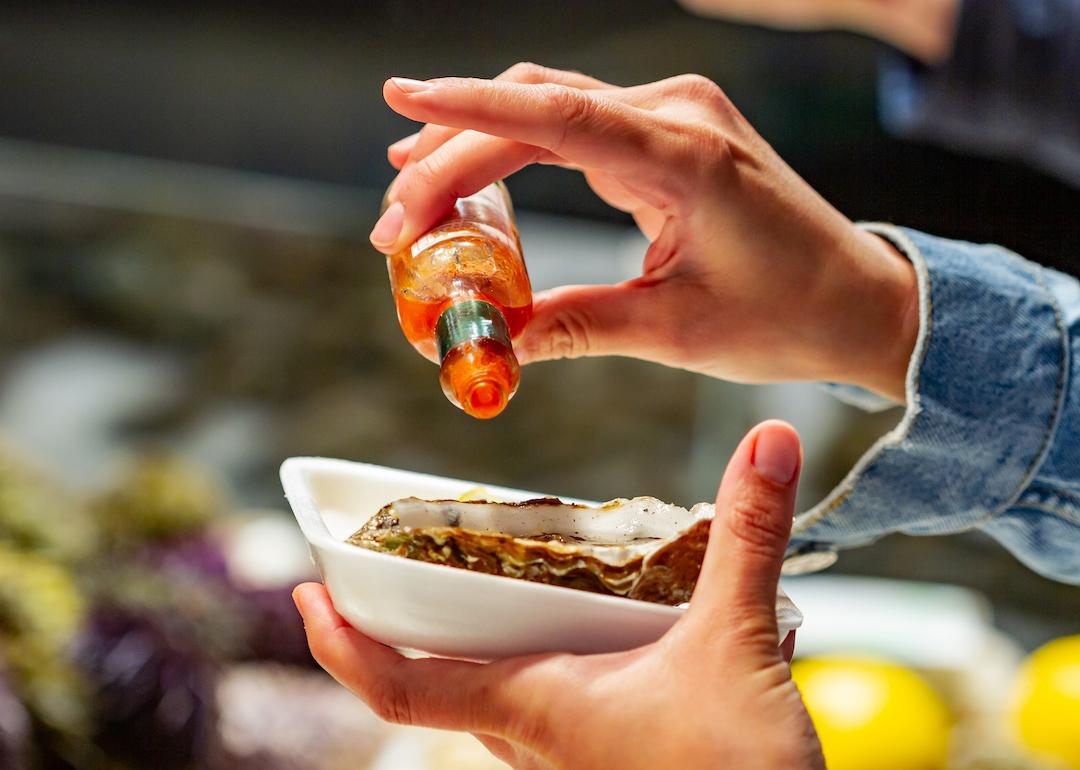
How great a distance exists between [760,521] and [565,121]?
0.28 metres

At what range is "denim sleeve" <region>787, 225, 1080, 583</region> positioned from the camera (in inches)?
33.4

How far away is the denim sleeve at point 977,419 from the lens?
2.79 feet

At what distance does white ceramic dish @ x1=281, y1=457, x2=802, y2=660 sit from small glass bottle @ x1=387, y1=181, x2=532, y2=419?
100 mm

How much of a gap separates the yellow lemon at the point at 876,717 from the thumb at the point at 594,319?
0.51 meters

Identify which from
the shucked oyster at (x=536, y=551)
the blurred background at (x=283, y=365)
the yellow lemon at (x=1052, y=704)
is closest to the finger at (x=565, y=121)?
the shucked oyster at (x=536, y=551)

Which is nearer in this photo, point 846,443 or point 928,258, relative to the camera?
point 928,258

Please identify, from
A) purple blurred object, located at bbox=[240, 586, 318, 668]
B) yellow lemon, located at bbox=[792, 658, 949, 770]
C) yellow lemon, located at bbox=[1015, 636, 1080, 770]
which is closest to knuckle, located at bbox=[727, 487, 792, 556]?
yellow lemon, located at bbox=[792, 658, 949, 770]

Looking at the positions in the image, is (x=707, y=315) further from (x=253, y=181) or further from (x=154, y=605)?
(x=253, y=181)

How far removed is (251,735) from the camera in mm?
1130

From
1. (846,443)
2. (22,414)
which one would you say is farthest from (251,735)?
(846,443)

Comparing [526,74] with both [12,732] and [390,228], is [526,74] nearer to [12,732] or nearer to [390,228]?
[390,228]

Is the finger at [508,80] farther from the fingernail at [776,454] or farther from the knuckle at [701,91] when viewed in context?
the fingernail at [776,454]

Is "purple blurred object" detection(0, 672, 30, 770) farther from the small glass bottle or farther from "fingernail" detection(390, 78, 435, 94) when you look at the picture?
"fingernail" detection(390, 78, 435, 94)

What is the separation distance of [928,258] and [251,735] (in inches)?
30.7
